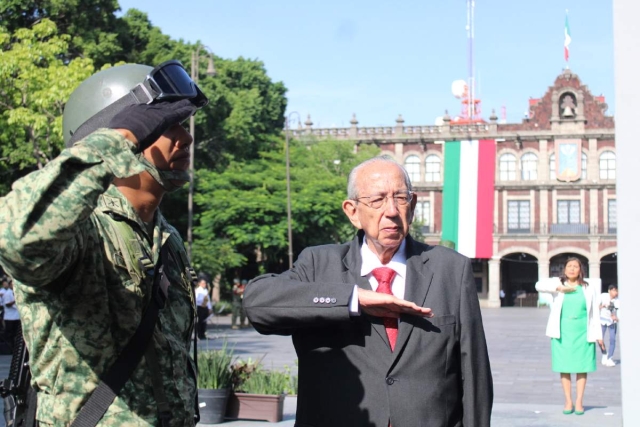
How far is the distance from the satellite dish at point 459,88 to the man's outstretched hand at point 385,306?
7097 cm

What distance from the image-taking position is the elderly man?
120 inches

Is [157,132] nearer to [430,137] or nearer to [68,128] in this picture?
[68,128]

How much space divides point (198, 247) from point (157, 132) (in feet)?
95.0

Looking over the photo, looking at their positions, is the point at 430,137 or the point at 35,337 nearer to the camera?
the point at 35,337

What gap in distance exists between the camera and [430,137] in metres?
68.6

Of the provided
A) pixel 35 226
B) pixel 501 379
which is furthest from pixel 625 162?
pixel 501 379

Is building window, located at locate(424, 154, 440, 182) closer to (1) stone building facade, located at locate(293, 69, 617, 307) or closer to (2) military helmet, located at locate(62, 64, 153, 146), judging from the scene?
(1) stone building facade, located at locate(293, 69, 617, 307)

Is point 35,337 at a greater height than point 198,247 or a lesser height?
lesser

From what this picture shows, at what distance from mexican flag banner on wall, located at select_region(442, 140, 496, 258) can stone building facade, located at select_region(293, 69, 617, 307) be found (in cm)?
977

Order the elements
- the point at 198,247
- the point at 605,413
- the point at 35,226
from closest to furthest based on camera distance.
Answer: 1. the point at 35,226
2. the point at 605,413
3. the point at 198,247

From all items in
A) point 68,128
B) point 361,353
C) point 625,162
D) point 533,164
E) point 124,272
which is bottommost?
point 361,353

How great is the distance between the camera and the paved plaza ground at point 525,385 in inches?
368

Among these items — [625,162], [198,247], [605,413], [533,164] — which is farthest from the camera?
[533,164]

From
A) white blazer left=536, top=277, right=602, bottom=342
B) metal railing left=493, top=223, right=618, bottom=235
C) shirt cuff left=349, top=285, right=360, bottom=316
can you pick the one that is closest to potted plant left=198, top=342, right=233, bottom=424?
white blazer left=536, top=277, right=602, bottom=342
